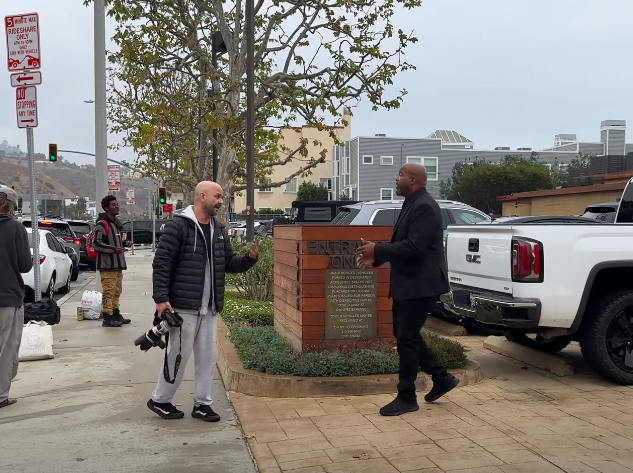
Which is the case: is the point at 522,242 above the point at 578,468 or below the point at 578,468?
above

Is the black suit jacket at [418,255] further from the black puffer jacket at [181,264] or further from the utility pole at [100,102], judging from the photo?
the utility pole at [100,102]

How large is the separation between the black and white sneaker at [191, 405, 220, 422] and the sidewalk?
56 mm

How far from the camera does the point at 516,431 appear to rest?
16.9 ft

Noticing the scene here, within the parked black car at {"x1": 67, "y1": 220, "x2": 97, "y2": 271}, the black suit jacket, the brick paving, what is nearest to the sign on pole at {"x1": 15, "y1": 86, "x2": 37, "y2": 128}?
the brick paving

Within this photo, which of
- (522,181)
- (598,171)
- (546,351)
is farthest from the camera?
(522,181)

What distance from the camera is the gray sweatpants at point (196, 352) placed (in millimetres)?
5609

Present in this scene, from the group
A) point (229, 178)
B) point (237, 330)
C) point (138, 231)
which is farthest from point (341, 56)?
point (138, 231)

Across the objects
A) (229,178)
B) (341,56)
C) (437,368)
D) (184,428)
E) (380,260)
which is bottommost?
(184,428)

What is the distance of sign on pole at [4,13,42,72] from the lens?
8.61 meters

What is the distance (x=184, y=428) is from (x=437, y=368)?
2.05 m

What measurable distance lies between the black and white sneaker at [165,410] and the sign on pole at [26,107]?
463cm

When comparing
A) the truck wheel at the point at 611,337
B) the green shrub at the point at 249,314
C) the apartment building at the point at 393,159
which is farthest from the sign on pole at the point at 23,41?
the apartment building at the point at 393,159

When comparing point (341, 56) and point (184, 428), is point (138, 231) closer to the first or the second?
point (341, 56)

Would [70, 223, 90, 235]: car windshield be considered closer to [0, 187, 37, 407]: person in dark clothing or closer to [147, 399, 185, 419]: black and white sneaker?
[0, 187, 37, 407]: person in dark clothing
